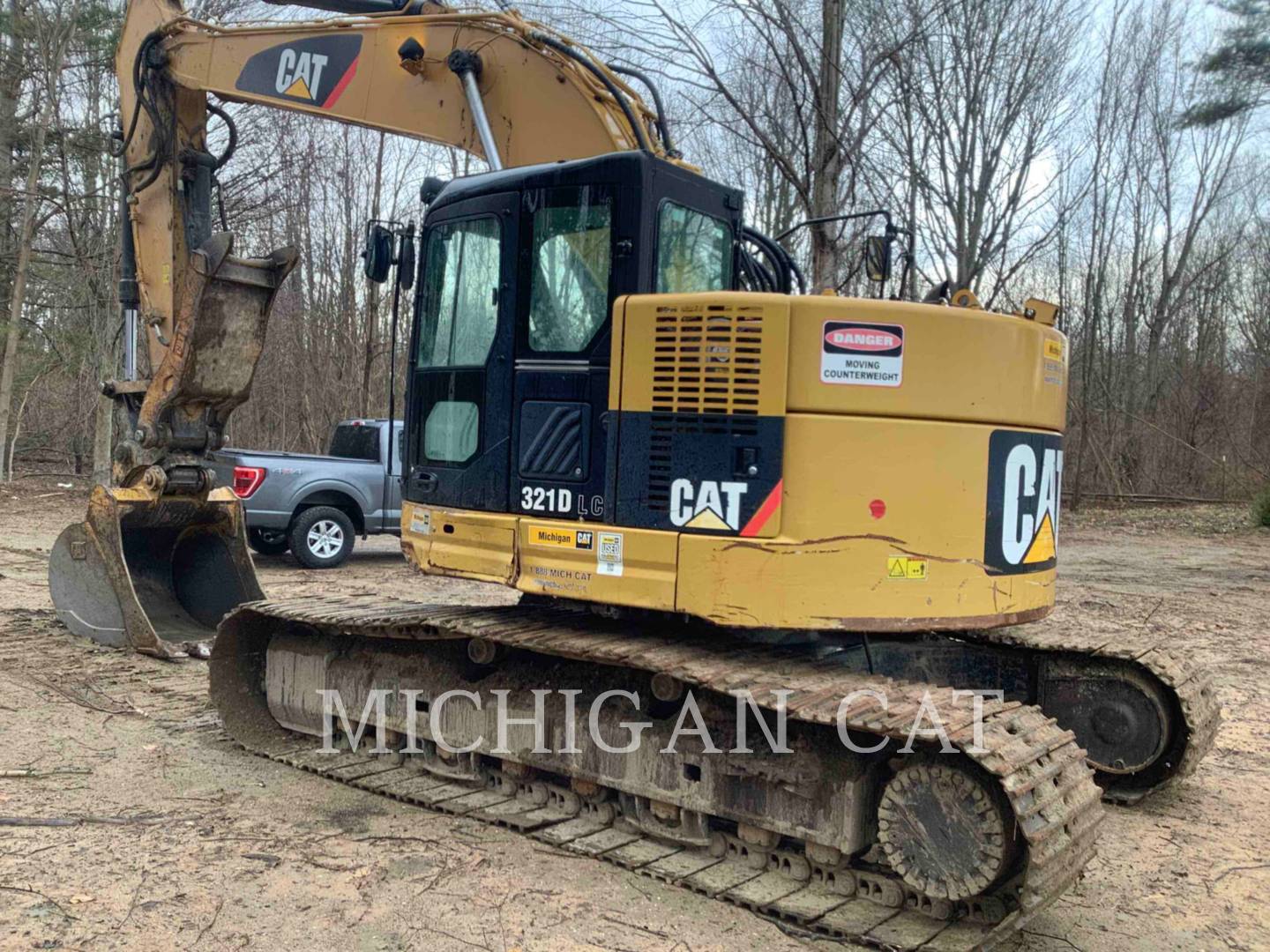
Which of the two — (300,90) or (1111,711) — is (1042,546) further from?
(300,90)

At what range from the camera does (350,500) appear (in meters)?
12.9

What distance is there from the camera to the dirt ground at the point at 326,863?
3.76 m

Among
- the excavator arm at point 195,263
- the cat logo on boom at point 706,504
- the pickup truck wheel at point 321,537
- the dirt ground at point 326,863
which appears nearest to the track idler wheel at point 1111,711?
the dirt ground at point 326,863

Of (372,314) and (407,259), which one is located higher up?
(372,314)

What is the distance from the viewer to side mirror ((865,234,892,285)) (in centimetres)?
529

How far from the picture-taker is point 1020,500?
14.4ft

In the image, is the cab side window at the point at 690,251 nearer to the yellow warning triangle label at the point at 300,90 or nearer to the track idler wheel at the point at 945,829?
the track idler wheel at the point at 945,829

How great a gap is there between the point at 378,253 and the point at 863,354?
2.41 meters

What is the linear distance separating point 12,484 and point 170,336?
1511cm

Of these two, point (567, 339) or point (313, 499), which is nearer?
point (567, 339)

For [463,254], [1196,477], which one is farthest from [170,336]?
[1196,477]

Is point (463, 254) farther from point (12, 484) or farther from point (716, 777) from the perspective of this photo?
point (12, 484)

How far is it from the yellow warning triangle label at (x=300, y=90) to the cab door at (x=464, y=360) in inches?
82.0

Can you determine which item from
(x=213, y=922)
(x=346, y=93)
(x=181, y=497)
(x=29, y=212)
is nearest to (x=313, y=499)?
(x=181, y=497)
